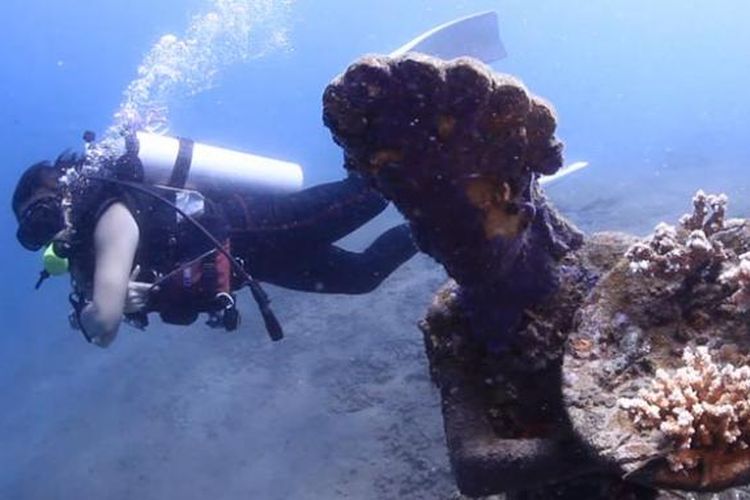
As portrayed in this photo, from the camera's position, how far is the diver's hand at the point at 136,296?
524 cm

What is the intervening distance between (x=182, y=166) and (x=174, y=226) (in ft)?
2.30

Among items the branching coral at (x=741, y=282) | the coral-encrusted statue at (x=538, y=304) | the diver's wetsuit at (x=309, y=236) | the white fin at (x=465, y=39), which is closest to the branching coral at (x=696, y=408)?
the coral-encrusted statue at (x=538, y=304)

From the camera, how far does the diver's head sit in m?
5.40

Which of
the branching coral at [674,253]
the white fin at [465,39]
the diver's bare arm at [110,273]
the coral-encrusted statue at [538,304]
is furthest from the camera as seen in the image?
the white fin at [465,39]

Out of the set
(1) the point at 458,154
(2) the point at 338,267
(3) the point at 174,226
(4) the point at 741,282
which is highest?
(1) the point at 458,154

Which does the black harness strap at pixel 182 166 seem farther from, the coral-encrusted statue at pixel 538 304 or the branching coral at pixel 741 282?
the branching coral at pixel 741 282

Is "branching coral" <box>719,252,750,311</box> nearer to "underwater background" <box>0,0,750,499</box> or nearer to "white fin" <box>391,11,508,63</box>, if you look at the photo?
"underwater background" <box>0,0,750,499</box>

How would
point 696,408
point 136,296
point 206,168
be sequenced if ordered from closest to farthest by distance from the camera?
point 696,408
point 136,296
point 206,168

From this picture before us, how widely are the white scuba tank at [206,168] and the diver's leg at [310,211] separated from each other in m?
0.17

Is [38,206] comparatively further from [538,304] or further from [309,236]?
[538,304]

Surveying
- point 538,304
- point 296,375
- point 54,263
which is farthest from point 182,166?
point 296,375

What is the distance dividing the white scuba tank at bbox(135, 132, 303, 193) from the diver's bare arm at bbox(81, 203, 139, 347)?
0.86 m

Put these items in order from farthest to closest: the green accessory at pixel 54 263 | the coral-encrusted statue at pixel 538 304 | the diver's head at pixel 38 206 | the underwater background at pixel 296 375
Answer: the underwater background at pixel 296 375 → the green accessory at pixel 54 263 → the diver's head at pixel 38 206 → the coral-encrusted statue at pixel 538 304

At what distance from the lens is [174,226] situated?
5668mm
